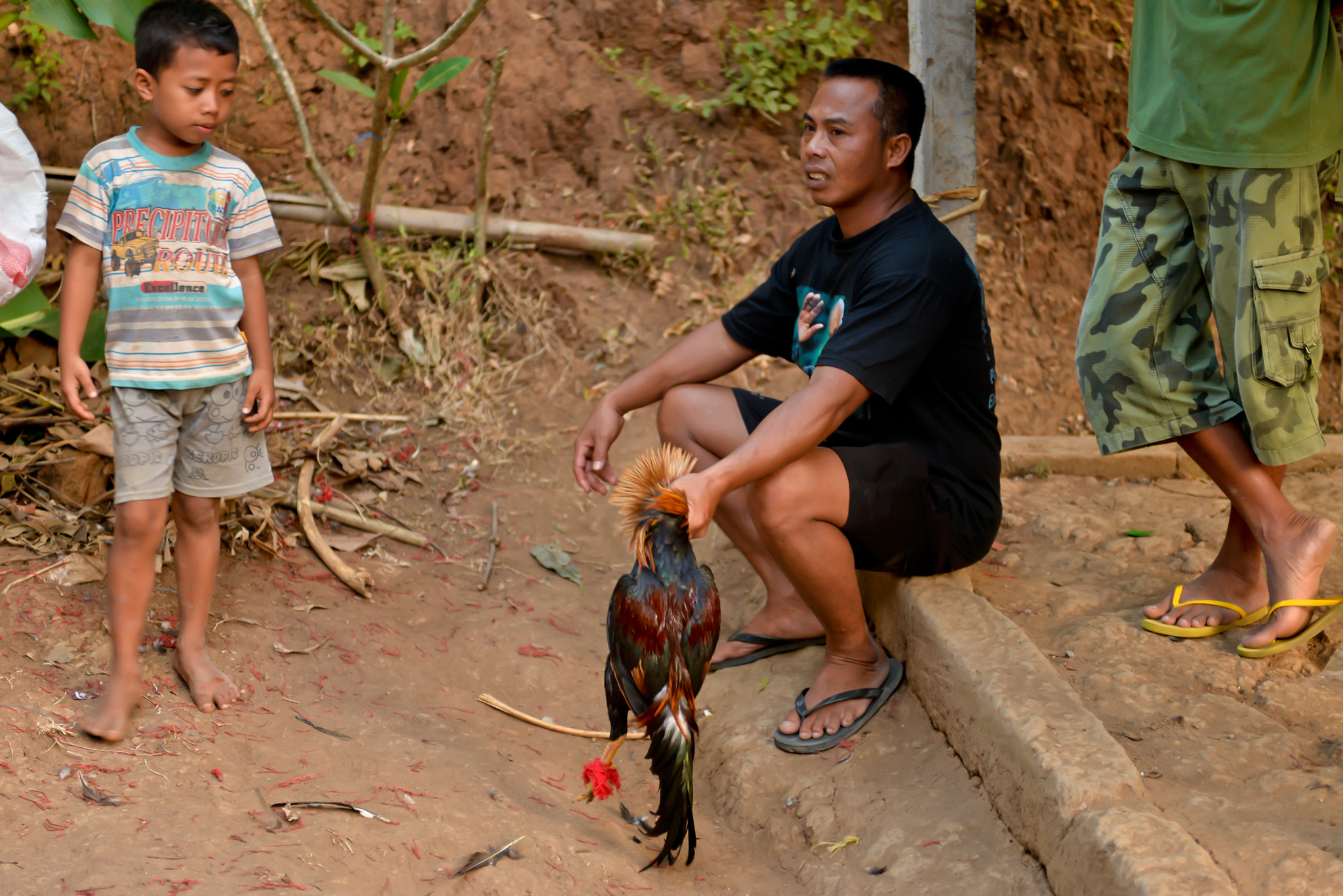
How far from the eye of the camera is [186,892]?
1.86 metres

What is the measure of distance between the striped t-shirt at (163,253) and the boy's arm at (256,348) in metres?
0.06

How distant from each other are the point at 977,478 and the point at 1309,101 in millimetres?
1208

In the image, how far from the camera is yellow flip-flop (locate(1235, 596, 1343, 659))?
2467 millimetres

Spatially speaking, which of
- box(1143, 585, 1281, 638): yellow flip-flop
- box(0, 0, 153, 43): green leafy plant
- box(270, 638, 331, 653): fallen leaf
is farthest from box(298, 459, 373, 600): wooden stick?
box(1143, 585, 1281, 638): yellow flip-flop

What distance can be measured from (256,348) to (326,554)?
984 mm

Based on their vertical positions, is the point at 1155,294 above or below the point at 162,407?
above

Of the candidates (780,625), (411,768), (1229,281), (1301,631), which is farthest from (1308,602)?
(411,768)

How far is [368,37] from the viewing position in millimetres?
5285

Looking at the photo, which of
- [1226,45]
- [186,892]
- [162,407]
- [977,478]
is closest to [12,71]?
[162,407]

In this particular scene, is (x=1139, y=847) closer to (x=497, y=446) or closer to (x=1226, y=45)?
(x=1226, y=45)

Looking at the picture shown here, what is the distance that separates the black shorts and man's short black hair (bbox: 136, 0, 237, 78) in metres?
1.83

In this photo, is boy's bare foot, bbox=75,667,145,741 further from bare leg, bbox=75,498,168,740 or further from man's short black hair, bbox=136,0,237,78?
man's short black hair, bbox=136,0,237,78

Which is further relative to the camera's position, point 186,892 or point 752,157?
point 752,157

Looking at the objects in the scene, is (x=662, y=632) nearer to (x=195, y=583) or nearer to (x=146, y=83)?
(x=195, y=583)
